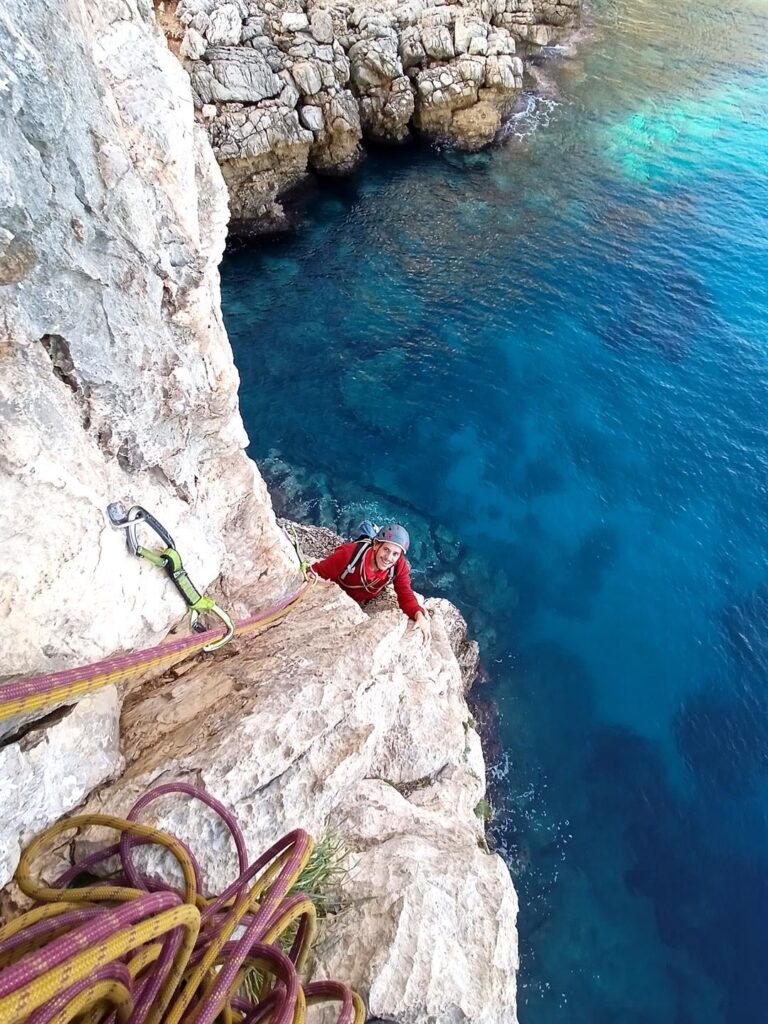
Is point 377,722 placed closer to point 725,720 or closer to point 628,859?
point 628,859

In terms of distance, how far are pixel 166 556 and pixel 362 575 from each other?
12.4 feet

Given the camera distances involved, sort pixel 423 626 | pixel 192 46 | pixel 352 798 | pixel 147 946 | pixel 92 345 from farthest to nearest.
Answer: pixel 192 46, pixel 423 626, pixel 352 798, pixel 92 345, pixel 147 946

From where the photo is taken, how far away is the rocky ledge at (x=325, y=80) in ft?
68.3

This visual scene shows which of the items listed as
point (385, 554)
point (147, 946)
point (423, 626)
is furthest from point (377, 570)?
point (147, 946)

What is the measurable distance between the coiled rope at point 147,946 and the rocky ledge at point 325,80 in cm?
2166

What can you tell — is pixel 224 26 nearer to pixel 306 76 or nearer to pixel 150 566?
pixel 306 76

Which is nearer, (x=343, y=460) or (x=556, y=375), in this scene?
(x=343, y=460)

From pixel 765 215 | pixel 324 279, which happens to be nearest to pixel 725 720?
pixel 324 279

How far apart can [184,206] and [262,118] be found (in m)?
19.6

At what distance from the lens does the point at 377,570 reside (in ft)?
25.7

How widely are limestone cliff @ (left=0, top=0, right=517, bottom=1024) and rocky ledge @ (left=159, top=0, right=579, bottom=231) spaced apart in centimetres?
1844

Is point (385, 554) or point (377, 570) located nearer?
point (385, 554)

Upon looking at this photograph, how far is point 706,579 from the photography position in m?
14.6

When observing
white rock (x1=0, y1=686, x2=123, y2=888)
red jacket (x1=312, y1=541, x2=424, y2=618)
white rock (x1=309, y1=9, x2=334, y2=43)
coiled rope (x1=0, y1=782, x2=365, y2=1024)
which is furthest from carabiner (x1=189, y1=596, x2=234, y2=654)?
white rock (x1=309, y1=9, x2=334, y2=43)
